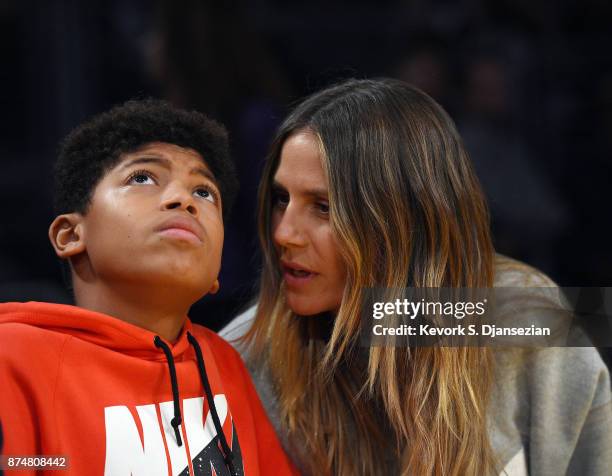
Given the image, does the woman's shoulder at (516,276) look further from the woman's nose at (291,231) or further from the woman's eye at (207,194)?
the woman's eye at (207,194)

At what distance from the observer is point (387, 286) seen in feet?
4.69

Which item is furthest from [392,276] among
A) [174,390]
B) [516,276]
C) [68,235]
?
[68,235]

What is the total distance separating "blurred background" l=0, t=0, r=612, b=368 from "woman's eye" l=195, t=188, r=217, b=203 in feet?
1.68

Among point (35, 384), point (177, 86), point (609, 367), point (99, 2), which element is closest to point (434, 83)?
point (177, 86)

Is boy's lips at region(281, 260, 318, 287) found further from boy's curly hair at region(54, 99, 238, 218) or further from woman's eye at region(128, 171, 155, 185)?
woman's eye at region(128, 171, 155, 185)

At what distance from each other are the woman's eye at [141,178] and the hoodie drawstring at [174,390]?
0.22 metres

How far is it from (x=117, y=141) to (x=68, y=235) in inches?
6.0

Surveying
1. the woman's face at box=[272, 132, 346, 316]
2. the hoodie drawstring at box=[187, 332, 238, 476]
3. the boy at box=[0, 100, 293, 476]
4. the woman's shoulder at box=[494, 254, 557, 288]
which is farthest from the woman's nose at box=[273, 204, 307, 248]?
the woman's shoulder at box=[494, 254, 557, 288]

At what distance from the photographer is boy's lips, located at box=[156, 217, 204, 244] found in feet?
4.09

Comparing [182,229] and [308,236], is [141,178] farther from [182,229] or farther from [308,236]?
[308,236]

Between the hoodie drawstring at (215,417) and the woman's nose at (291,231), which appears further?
the woman's nose at (291,231)

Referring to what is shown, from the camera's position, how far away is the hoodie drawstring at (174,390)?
1.22m

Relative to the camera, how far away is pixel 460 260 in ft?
4.76

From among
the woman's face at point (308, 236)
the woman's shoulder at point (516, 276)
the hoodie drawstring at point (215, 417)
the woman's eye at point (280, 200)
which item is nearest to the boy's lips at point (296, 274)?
the woman's face at point (308, 236)
